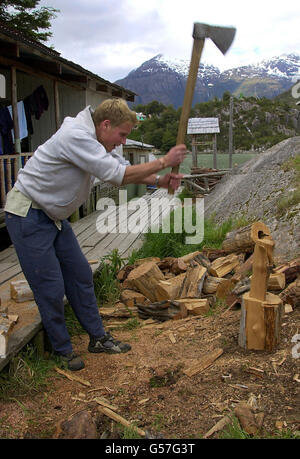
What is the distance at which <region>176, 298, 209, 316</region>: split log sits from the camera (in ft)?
13.0

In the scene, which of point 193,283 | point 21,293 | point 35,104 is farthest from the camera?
point 35,104

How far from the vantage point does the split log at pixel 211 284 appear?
4297 mm

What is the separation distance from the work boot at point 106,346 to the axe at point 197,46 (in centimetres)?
166

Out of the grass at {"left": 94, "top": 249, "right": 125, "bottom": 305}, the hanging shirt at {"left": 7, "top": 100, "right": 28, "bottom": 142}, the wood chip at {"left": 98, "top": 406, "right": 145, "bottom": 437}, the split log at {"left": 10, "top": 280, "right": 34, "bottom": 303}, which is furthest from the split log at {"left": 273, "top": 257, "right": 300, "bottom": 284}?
the hanging shirt at {"left": 7, "top": 100, "right": 28, "bottom": 142}

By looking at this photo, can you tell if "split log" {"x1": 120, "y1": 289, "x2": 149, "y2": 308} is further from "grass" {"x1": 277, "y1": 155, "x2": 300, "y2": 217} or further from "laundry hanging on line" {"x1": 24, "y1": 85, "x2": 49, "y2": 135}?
"laundry hanging on line" {"x1": 24, "y1": 85, "x2": 49, "y2": 135}

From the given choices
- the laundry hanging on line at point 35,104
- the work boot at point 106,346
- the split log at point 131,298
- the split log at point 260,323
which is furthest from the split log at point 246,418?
the laundry hanging on line at point 35,104

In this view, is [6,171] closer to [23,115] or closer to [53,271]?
[23,115]

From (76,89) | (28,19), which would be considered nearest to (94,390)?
(76,89)

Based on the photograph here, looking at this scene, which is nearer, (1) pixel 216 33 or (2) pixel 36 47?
(1) pixel 216 33

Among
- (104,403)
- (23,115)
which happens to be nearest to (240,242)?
(104,403)

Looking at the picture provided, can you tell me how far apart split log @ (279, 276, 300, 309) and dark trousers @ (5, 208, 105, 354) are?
5.17ft

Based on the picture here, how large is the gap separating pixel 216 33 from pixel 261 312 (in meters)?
1.94

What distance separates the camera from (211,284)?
4328mm

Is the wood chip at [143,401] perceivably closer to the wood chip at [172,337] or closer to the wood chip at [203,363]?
the wood chip at [203,363]
